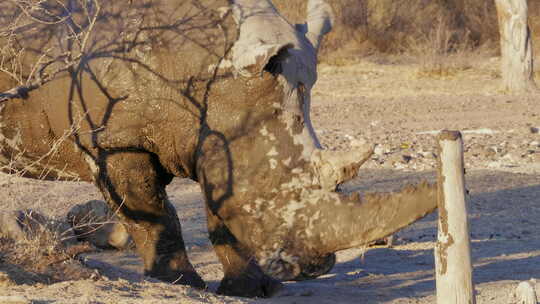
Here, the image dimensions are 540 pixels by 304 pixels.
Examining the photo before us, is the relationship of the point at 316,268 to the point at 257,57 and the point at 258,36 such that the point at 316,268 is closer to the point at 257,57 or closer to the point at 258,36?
the point at 257,57

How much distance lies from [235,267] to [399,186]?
467cm

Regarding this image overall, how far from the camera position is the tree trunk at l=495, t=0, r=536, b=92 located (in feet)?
60.8

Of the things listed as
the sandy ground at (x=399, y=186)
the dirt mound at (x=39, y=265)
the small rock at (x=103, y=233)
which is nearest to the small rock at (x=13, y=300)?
the sandy ground at (x=399, y=186)

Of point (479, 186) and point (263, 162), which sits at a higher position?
point (263, 162)

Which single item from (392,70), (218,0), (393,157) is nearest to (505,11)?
(392,70)

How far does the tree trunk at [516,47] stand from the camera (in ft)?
60.8

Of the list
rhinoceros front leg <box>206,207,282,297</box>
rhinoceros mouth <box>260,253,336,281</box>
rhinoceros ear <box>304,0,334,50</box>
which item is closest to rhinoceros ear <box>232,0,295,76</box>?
rhinoceros ear <box>304,0,334,50</box>

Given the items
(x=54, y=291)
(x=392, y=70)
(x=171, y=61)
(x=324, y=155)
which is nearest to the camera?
(x=54, y=291)

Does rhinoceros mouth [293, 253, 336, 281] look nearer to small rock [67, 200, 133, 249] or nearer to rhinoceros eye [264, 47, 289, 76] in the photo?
rhinoceros eye [264, 47, 289, 76]

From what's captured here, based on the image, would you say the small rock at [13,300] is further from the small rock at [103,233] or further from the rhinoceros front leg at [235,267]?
the small rock at [103,233]

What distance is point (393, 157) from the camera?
39.9ft

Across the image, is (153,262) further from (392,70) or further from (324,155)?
(392,70)

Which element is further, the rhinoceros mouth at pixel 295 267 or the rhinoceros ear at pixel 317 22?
the rhinoceros ear at pixel 317 22

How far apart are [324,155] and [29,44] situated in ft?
7.08
